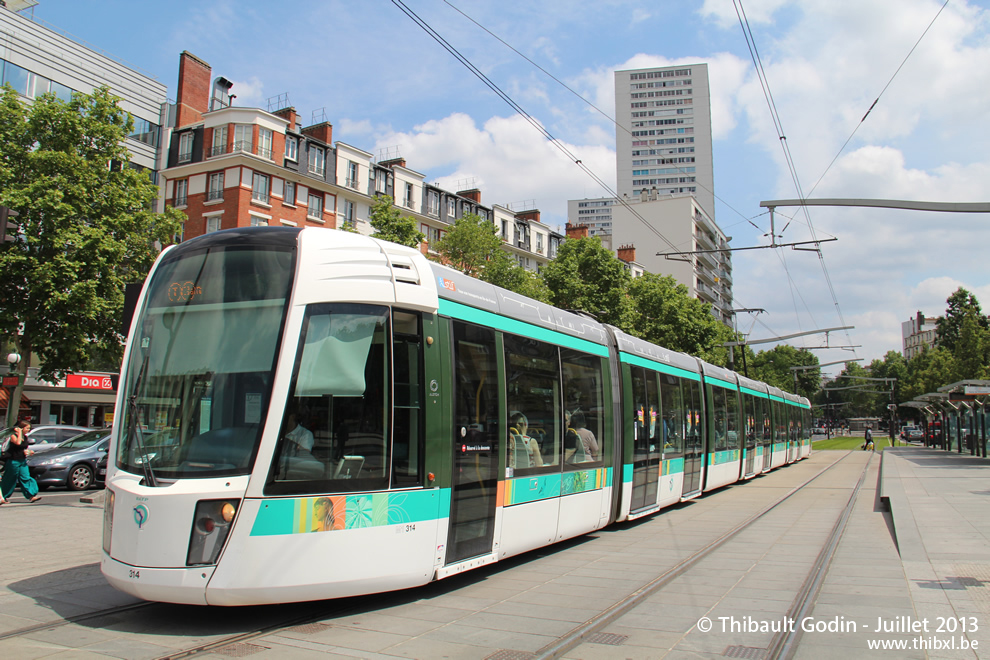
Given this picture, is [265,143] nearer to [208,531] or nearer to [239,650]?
[208,531]

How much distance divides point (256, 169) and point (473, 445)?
3597cm

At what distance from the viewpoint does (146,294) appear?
666 centimetres

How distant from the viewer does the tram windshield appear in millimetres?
5754

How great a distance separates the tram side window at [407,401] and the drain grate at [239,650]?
1.64m

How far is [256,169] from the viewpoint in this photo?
3966 cm

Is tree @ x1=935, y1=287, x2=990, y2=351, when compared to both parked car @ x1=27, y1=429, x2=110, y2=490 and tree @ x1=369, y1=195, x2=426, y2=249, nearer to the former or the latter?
tree @ x1=369, y1=195, x2=426, y2=249

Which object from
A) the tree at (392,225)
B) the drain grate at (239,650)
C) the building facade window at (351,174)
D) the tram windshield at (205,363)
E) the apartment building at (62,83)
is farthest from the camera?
the building facade window at (351,174)

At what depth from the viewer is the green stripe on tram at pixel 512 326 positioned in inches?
290

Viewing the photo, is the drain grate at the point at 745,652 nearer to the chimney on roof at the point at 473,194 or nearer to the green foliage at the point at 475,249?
the green foliage at the point at 475,249

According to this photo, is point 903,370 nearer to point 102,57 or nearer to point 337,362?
point 102,57

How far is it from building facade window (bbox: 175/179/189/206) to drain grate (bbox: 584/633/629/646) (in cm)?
4067

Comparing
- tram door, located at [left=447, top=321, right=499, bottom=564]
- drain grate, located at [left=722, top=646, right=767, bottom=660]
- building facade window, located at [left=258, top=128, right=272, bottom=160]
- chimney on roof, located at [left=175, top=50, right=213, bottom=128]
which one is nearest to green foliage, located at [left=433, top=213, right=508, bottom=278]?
building facade window, located at [left=258, top=128, right=272, bottom=160]

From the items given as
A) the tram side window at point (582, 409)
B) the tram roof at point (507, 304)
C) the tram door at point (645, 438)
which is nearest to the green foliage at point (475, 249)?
the tram door at point (645, 438)

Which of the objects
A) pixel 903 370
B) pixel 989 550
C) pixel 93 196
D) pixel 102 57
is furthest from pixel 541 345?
pixel 903 370
